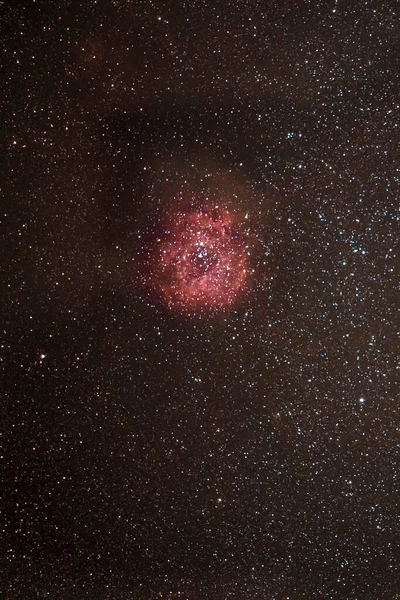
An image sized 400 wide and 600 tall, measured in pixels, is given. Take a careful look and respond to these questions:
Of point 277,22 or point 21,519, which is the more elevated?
point 277,22

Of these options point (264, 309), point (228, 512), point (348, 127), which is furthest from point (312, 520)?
point (348, 127)

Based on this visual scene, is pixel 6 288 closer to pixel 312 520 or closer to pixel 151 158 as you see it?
pixel 151 158

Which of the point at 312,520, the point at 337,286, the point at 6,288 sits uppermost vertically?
the point at 6,288
